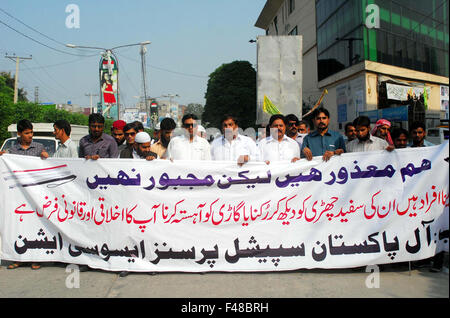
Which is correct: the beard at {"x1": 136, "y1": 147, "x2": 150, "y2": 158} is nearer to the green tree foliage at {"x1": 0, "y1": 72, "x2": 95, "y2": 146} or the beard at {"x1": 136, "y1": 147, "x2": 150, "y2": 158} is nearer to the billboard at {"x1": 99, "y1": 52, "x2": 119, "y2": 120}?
the green tree foliage at {"x1": 0, "y1": 72, "x2": 95, "y2": 146}

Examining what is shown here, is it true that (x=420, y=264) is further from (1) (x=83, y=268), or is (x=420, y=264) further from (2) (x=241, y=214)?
(1) (x=83, y=268)

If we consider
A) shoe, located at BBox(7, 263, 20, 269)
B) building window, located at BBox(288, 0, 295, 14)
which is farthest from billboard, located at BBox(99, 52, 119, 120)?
shoe, located at BBox(7, 263, 20, 269)

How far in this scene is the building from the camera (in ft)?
53.1

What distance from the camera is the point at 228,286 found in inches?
137

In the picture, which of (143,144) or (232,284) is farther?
(143,144)

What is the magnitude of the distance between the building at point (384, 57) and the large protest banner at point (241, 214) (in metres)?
10.4

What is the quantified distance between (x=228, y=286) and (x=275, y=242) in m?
0.71

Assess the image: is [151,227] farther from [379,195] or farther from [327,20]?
[327,20]

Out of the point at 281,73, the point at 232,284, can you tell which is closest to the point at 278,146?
the point at 232,284

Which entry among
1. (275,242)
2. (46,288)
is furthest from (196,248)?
(46,288)

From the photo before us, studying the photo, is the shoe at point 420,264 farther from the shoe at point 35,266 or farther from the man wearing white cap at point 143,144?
the shoe at point 35,266

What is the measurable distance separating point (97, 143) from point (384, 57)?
15.6m

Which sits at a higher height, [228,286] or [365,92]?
[365,92]

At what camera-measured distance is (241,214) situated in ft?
13.0
